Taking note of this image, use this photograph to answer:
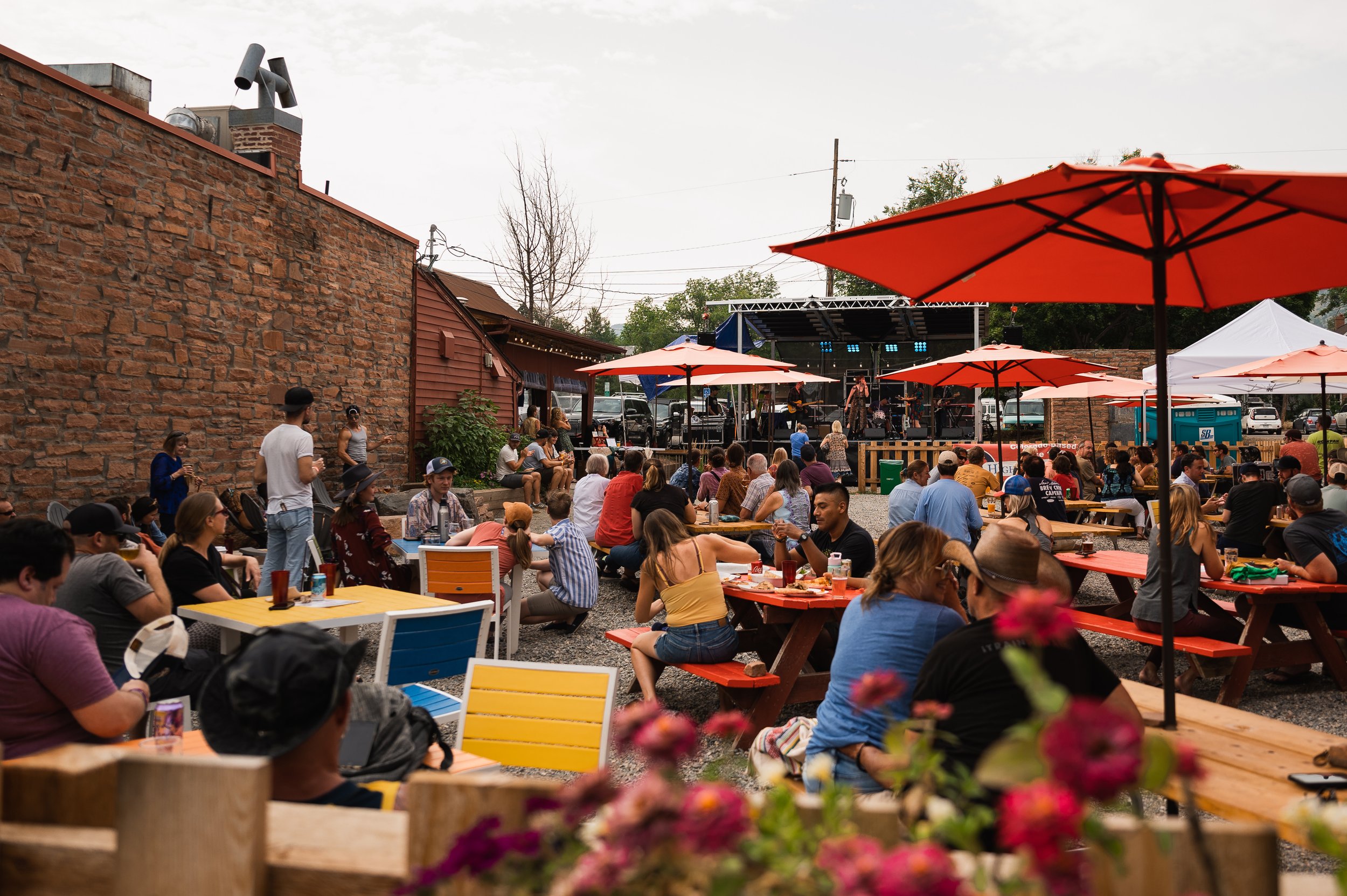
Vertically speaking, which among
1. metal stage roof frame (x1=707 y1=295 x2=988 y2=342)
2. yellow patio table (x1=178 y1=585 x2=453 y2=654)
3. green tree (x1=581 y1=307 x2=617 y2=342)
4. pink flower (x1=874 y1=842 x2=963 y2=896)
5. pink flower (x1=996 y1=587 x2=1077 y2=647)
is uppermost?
green tree (x1=581 y1=307 x2=617 y2=342)

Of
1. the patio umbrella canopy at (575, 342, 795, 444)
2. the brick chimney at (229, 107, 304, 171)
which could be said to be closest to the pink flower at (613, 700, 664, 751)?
the patio umbrella canopy at (575, 342, 795, 444)

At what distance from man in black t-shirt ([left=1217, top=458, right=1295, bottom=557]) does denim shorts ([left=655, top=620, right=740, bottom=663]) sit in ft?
14.7

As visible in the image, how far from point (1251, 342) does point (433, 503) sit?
1056 cm

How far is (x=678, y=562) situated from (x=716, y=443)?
17211mm

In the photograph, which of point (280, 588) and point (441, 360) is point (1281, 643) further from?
point (441, 360)

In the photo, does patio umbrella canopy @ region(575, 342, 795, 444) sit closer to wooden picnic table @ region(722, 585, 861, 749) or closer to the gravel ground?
the gravel ground

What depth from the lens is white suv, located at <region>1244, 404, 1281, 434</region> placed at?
108 ft

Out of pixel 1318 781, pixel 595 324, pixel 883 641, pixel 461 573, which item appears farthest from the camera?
pixel 595 324

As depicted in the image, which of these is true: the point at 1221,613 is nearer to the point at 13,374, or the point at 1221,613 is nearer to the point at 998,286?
the point at 998,286

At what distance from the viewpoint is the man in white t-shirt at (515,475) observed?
14930 mm

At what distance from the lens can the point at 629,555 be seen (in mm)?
8547

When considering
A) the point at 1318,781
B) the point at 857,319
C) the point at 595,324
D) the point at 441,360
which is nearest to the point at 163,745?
the point at 1318,781

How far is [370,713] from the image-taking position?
2701 millimetres

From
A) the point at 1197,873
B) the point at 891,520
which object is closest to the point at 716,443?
the point at 891,520
